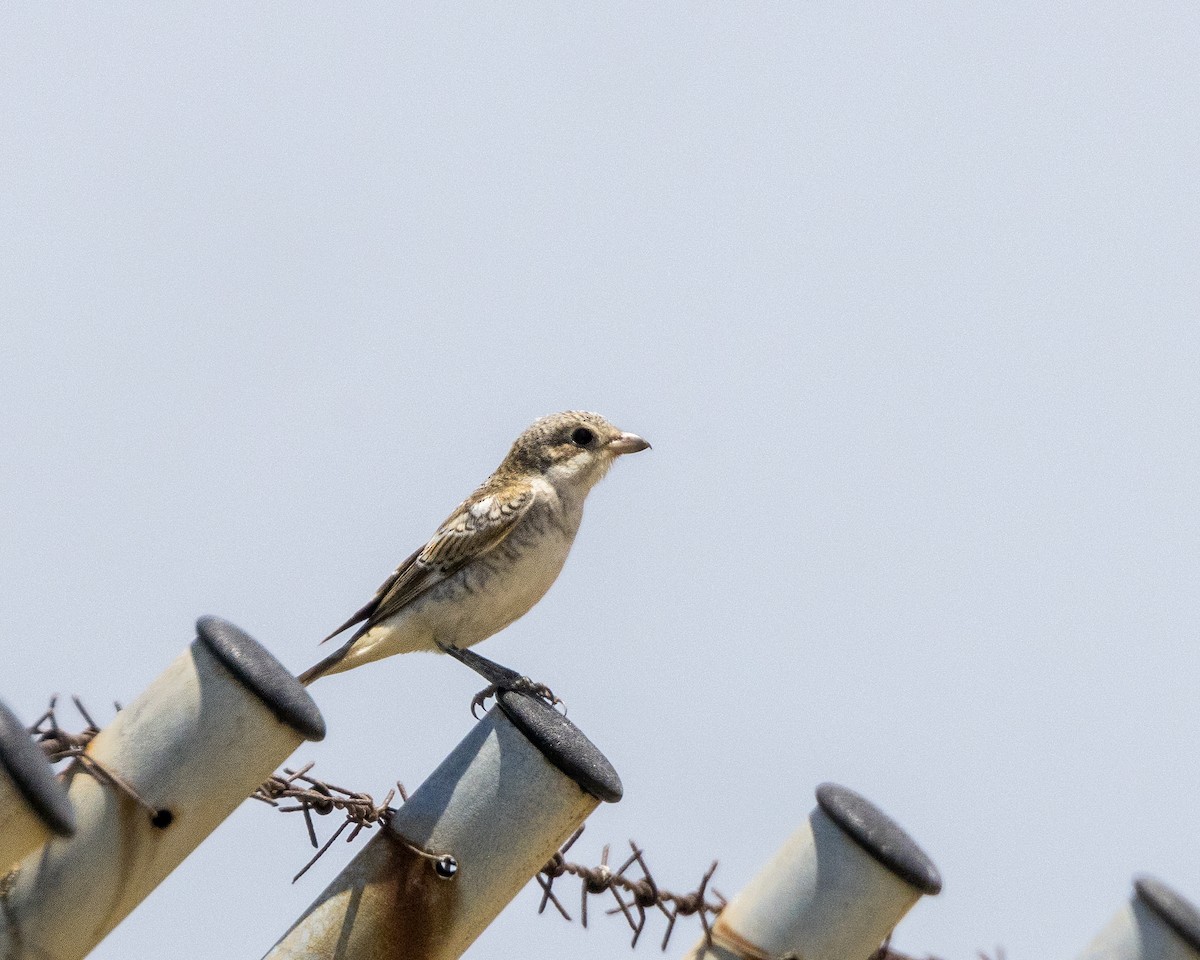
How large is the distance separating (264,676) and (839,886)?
130 centimetres

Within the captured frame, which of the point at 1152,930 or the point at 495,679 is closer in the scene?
the point at 1152,930

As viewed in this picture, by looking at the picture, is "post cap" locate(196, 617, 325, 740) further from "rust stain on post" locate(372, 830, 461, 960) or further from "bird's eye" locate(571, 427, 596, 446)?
"bird's eye" locate(571, 427, 596, 446)

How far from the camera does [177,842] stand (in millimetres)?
3229

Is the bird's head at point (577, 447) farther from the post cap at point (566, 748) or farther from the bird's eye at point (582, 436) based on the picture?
the post cap at point (566, 748)

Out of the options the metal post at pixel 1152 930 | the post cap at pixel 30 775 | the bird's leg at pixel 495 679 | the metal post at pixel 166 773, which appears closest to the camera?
the post cap at pixel 30 775

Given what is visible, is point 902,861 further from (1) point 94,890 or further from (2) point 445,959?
(1) point 94,890

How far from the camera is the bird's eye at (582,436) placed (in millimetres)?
7484

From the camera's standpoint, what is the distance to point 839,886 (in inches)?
144

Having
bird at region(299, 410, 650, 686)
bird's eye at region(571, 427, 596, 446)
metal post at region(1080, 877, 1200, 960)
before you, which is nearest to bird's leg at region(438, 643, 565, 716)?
bird at region(299, 410, 650, 686)

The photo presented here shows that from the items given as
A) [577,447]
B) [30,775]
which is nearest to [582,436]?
[577,447]

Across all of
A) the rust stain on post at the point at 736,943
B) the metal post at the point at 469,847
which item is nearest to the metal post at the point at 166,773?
the metal post at the point at 469,847

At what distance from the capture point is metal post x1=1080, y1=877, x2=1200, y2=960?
12.7 feet

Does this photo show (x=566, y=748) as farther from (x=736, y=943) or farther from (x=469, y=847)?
(x=736, y=943)

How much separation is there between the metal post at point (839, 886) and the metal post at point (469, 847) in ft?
1.47
